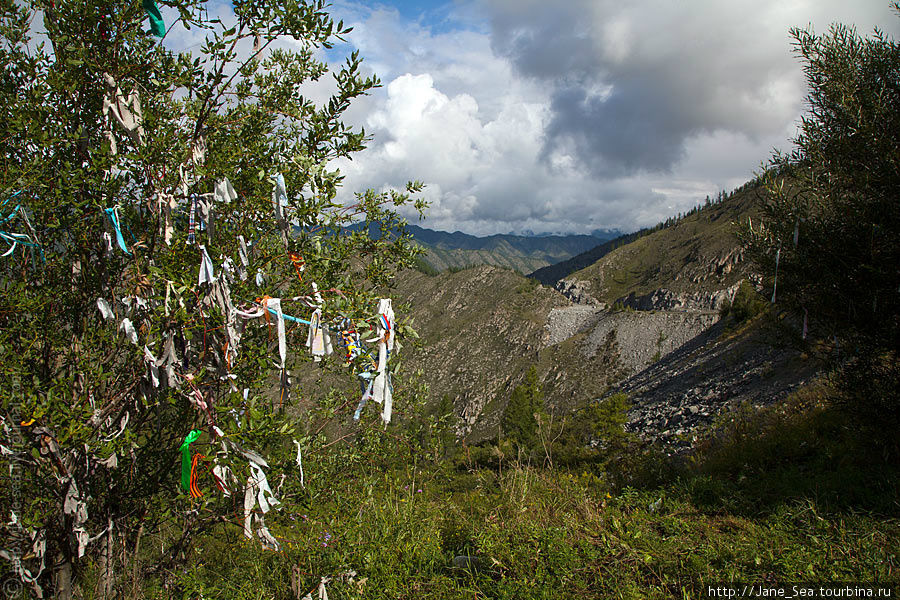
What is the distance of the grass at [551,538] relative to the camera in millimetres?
4367

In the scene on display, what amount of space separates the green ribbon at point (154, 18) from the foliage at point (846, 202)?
8.96 meters

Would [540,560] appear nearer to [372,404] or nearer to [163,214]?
[372,404]

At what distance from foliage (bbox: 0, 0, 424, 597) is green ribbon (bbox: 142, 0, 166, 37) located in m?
0.15

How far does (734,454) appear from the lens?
29.8ft

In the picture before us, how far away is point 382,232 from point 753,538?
5.99m

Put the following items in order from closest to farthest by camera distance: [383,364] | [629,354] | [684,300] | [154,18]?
[383,364] < [154,18] < [629,354] < [684,300]

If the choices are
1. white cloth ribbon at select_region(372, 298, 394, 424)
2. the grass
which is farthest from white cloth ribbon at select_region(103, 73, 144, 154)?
the grass

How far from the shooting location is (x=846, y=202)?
7.00m

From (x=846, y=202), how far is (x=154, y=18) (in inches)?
387

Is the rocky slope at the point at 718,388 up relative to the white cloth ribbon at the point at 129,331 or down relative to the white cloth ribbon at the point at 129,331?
down

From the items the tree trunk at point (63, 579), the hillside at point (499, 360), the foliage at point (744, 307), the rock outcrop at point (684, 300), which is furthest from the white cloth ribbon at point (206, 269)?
the rock outcrop at point (684, 300)

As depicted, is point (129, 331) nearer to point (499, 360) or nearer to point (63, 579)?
point (63, 579)

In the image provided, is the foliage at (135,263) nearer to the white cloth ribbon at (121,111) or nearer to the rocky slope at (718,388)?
the white cloth ribbon at (121,111)

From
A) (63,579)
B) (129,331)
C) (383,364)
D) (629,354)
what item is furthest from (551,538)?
(629,354)
